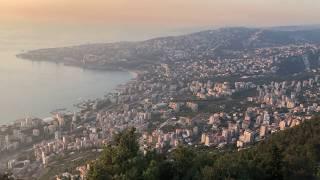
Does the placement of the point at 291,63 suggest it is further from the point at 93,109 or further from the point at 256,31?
the point at 256,31

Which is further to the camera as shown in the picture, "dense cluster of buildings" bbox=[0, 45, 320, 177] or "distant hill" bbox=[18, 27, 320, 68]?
"distant hill" bbox=[18, 27, 320, 68]

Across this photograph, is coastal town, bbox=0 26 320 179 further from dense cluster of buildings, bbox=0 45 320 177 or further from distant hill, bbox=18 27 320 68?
distant hill, bbox=18 27 320 68

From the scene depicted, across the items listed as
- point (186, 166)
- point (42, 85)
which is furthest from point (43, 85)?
point (186, 166)

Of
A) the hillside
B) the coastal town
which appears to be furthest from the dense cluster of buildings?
the hillside

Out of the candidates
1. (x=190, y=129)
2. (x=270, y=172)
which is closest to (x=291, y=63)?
(x=190, y=129)

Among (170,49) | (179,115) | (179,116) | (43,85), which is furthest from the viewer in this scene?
(170,49)

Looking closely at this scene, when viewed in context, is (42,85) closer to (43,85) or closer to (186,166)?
(43,85)
